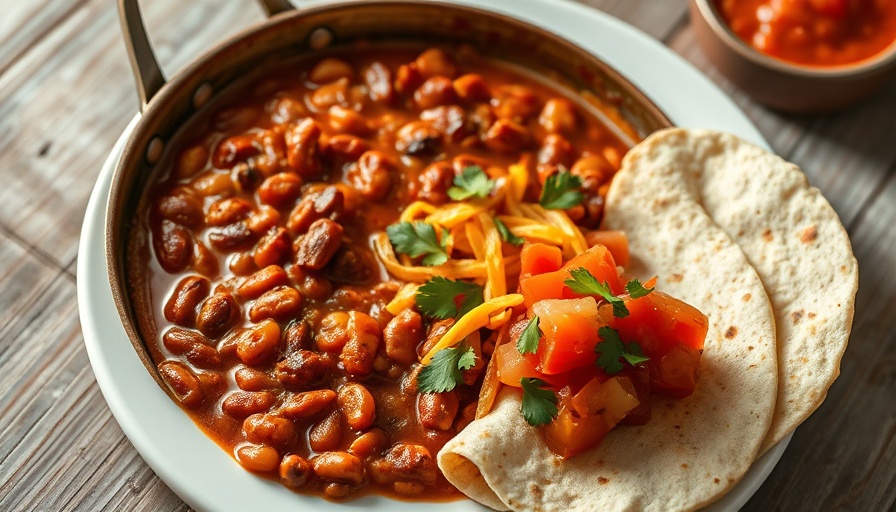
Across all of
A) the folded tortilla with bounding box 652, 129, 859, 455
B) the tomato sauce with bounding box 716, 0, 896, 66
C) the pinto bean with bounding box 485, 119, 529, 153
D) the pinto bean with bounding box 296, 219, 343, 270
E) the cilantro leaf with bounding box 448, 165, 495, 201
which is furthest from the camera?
the tomato sauce with bounding box 716, 0, 896, 66

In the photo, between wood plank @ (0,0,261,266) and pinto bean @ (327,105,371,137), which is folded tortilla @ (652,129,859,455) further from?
wood plank @ (0,0,261,266)

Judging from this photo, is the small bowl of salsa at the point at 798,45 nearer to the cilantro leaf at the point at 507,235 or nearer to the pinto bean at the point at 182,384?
the cilantro leaf at the point at 507,235

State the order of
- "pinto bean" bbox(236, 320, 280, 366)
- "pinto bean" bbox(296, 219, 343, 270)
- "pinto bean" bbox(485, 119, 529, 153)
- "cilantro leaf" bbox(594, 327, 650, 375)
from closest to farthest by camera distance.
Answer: "cilantro leaf" bbox(594, 327, 650, 375) → "pinto bean" bbox(236, 320, 280, 366) → "pinto bean" bbox(296, 219, 343, 270) → "pinto bean" bbox(485, 119, 529, 153)

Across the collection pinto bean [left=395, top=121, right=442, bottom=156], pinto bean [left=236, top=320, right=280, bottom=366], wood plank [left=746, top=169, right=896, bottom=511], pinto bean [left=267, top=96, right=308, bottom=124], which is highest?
pinto bean [left=267, top=96, right=308, bottom=124]

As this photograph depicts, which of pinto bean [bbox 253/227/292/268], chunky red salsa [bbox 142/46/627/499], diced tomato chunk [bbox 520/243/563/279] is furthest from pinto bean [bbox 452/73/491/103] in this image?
pinto bean [bbox 253/227/292/268]

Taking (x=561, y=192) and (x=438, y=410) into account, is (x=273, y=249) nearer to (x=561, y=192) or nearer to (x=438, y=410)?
(x=438, y=410)

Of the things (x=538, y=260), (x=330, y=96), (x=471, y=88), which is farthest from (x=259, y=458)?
(x=471, y=88)

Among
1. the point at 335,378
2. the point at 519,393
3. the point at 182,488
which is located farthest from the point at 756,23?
the point at 182,488
